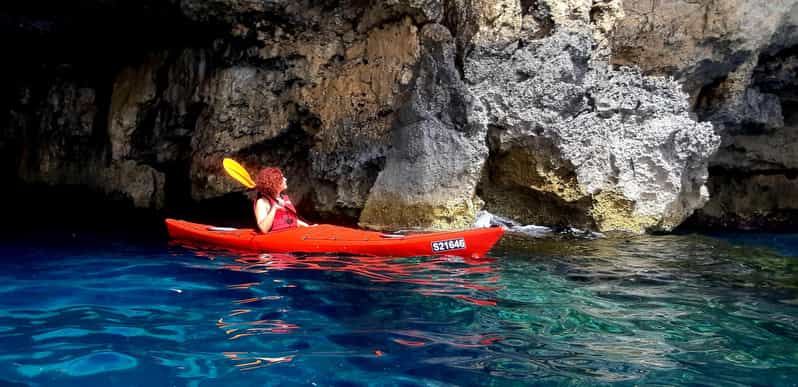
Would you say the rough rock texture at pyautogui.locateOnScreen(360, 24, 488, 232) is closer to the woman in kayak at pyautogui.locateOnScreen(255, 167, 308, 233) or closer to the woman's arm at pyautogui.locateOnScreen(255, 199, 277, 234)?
the woman in kayak at pyautogui.locateOnScreen(255, 167, 308, 233)

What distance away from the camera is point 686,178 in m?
7.80

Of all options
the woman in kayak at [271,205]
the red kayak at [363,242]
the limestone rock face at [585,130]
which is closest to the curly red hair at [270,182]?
the woman in kayak at [271,205]

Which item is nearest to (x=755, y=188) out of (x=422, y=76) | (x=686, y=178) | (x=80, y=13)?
(x=686, y=178)

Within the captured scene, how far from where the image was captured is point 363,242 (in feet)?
16.7

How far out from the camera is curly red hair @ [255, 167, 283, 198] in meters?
5.34

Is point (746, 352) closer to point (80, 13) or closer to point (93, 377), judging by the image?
point (93, 377)

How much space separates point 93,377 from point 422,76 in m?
5.40

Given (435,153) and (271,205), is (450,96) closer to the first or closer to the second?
(435,153)

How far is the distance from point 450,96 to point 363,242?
2621mm

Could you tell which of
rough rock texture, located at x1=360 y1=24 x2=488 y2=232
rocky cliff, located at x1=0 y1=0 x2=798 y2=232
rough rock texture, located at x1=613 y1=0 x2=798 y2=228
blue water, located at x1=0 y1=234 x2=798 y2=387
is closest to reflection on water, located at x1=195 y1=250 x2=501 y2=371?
blue water, located at x1=0 y1=234 x2=798 y2=387

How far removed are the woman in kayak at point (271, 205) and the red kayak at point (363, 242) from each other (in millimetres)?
128

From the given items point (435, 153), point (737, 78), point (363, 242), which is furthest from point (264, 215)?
point (737, 78)

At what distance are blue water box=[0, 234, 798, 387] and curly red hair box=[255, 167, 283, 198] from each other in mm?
588

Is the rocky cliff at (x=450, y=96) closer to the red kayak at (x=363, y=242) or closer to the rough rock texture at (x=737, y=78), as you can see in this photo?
the rough rock texture at (x=737, y=78)
